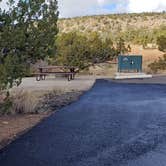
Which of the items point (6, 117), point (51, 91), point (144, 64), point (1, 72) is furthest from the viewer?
point (144, 64)

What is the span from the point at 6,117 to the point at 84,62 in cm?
2125

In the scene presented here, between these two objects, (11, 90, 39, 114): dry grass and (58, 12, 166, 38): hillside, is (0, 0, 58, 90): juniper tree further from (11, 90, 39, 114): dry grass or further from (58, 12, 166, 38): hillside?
(58, 12, 166, 38): hillside

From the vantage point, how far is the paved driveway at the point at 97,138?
29.0 ft

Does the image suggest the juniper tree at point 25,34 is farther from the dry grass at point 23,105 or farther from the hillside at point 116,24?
the hillside at point 116,24

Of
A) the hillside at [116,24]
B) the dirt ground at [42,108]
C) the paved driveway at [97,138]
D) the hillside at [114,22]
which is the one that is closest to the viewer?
the paved driveway at [97,138]

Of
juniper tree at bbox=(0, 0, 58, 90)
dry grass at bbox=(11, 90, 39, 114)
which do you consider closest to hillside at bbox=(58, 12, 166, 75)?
dry grass at bbox=(11, 90, 39, 114)

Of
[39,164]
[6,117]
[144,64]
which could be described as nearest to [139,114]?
[6,117]

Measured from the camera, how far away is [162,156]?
919cm

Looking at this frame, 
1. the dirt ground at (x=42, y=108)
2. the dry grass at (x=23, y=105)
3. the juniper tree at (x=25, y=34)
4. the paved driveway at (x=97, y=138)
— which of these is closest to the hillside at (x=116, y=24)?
the dirt ground at (x=42, y=108)

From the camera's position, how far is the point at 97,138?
10844 millimetres

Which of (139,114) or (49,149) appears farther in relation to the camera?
(139,114)

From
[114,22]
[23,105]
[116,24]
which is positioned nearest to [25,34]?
[23,105]

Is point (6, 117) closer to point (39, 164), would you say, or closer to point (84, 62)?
point (39, 164)

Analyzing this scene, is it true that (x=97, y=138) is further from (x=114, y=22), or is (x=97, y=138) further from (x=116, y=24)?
(x=114, y=22)
